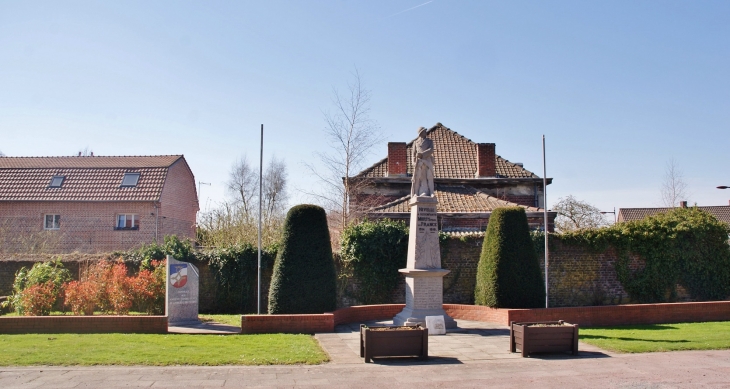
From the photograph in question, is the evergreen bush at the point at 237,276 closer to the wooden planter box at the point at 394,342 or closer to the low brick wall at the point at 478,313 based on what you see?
the low brick wall at the point at 478,313

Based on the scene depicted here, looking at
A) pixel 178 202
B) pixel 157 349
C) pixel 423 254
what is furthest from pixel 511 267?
pixel 178 202

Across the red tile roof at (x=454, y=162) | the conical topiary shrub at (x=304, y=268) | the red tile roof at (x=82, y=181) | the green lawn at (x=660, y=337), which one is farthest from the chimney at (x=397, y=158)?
the green lawn at (x=660, y=337)

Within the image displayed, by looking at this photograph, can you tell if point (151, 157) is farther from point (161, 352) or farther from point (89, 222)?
point (161, 352)

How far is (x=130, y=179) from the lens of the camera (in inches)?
1321

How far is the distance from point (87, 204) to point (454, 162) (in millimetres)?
20432

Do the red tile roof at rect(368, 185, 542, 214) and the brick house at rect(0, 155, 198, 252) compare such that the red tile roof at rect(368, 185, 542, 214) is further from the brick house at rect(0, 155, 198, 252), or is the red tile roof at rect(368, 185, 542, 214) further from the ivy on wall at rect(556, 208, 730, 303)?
the brick house at rect(0, 155, 198, 252)

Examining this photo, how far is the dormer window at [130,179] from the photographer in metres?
33.2

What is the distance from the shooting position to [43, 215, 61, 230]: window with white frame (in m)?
32.2

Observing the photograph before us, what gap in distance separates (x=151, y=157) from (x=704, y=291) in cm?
3099

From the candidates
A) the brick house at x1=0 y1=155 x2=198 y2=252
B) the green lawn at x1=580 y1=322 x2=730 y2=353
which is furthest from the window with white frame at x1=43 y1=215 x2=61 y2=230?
the green lawn at x1=580 y1=322 x2=730 y2=353

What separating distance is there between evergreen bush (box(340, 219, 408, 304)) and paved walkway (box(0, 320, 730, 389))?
8.25m

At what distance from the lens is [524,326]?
11406mm

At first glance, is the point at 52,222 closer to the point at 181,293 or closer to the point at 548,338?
the point at 181,293

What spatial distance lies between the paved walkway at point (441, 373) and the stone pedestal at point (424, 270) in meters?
3.37
